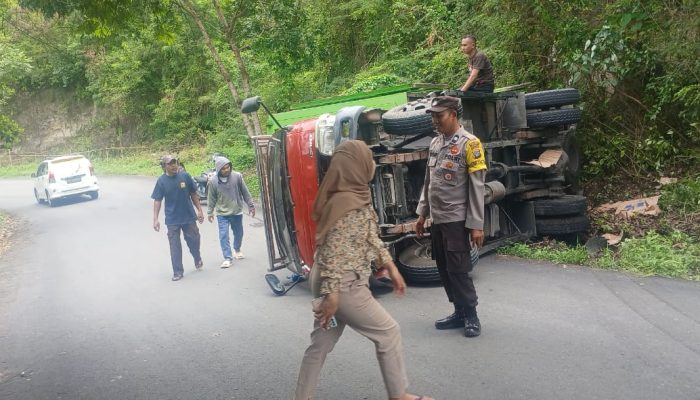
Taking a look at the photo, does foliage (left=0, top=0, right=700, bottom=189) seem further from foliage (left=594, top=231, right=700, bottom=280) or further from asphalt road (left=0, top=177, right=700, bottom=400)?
asphalt road (left=0, top=177, right=700, bottom=400)

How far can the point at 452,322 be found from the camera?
5078 millimetres

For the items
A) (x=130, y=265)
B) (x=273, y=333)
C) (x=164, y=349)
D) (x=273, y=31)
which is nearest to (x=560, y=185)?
(x=273, y=333)

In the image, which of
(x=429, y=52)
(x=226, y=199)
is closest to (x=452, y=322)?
(x=226, y=199)

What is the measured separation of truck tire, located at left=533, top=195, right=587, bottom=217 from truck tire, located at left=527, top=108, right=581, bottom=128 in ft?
3.46

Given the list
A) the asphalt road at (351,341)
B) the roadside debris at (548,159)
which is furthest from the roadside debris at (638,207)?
the asphalt road at (351,341)

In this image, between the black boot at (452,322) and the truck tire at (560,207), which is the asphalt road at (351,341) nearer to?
the black boot at (452,322)

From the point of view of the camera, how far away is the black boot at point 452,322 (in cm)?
505

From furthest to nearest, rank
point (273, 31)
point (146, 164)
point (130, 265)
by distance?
1. point (146, 164)
2. point (273, 31)
3. point (130, 265)

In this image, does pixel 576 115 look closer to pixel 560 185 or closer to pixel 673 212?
pixel 560 185

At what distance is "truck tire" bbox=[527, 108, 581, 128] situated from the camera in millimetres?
8008

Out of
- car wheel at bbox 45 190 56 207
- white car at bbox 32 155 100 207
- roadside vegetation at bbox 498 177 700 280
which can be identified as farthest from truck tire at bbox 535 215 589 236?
car wheel at bbox 45 190 56 207

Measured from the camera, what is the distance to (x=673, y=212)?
7594 mm

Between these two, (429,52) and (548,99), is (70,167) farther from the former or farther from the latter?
→ (548,99)

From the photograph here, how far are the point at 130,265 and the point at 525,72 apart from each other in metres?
8.04
